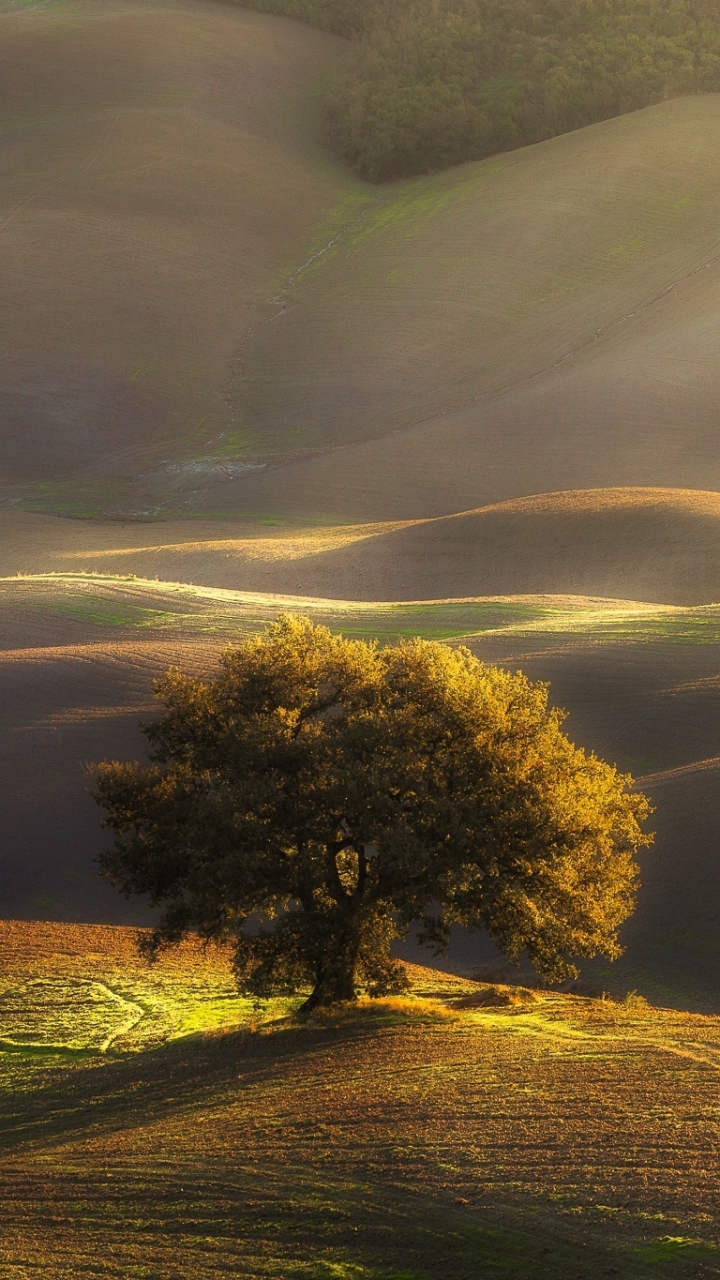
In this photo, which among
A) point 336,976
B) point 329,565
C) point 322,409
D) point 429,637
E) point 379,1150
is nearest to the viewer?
point 379,1150

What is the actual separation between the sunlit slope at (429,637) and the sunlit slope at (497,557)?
20.5 feet

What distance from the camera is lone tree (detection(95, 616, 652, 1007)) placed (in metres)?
16.4

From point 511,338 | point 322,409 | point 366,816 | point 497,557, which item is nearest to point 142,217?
point 322,409

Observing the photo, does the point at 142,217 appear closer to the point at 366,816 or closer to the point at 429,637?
the point at 429,637

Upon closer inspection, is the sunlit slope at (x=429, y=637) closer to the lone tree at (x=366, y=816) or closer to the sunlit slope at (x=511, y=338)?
the lone tree at (x=366, y=816)

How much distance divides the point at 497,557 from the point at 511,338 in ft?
101

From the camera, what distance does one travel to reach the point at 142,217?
265ft

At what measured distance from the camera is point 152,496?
5788cm

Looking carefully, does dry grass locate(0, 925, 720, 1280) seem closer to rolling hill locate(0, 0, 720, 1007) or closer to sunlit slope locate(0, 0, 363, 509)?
rolling hill locate(0, 0, 720, 1007)

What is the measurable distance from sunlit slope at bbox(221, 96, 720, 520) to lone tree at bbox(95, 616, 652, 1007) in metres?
35.3

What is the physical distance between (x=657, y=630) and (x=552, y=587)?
11.8 m

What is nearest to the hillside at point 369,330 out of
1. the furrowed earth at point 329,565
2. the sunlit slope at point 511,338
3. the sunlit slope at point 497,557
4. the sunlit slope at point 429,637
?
the sunlit slope at point 511,338

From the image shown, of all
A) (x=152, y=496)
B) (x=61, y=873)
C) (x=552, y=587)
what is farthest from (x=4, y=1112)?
(x=152, y=496)

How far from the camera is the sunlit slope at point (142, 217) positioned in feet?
215
